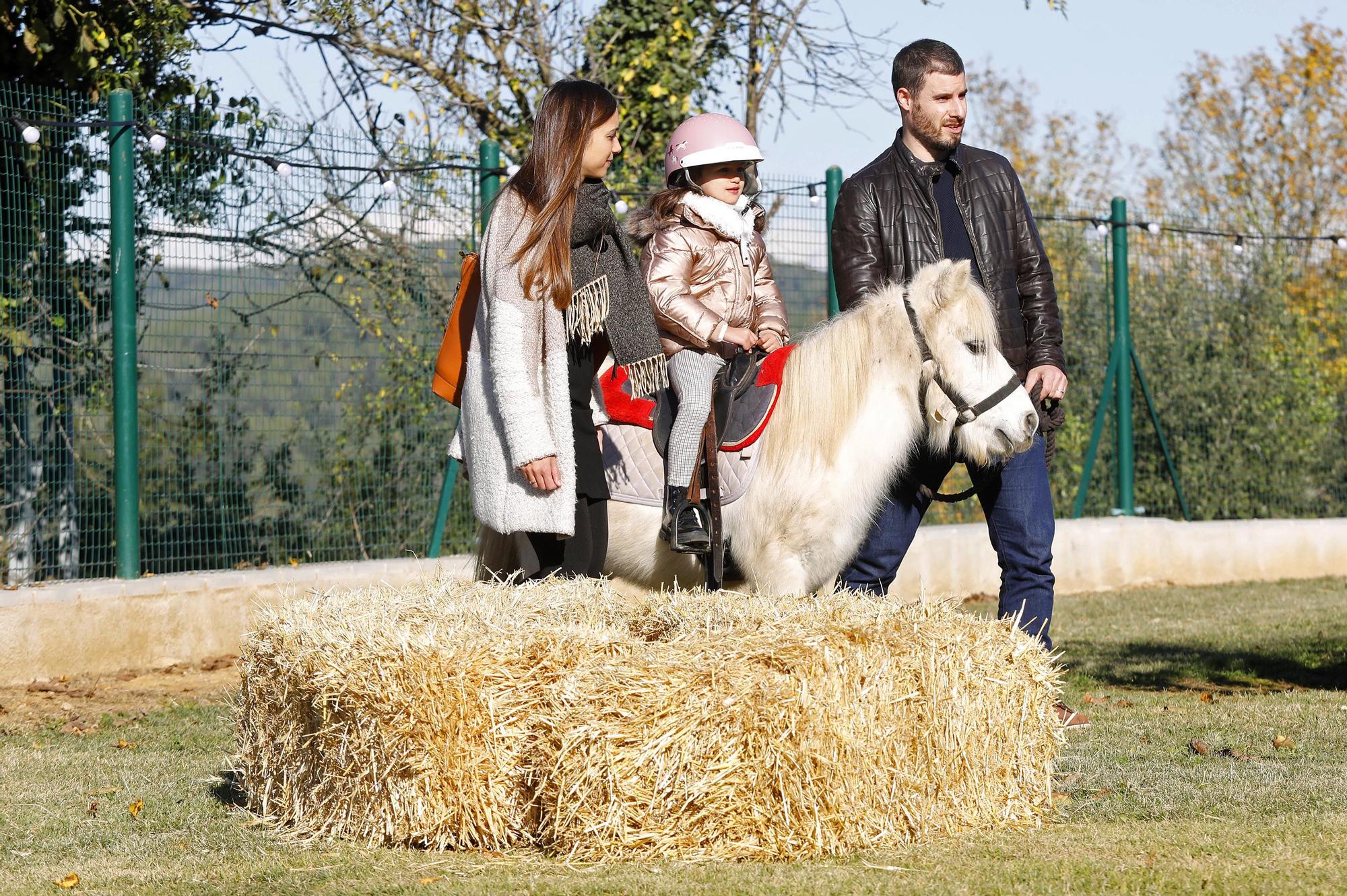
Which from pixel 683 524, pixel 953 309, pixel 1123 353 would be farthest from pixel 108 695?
pixel 1123 353

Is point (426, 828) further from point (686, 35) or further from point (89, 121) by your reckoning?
point (686, 35)

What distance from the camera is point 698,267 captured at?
490cm

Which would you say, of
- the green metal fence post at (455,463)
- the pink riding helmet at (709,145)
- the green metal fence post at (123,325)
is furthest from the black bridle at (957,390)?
the green metal fence post at (123,325)

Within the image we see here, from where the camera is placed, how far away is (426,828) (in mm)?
3594

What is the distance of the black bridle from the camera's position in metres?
4.82

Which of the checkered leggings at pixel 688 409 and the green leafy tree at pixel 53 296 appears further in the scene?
the green leafy tree at pixel 53 296

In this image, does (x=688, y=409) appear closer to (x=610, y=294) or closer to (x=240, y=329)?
(x=610, y=294)

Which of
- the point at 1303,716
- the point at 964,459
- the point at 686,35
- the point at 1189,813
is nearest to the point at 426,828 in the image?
the point at 1189,813

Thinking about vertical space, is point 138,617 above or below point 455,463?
below

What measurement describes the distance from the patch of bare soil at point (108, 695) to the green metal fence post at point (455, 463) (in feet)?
4.76

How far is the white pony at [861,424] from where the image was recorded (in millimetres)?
4793

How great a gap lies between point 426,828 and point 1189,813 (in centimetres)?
203

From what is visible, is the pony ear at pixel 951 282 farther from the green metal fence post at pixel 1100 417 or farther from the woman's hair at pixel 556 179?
the green metal fence post at pixel 1100 417

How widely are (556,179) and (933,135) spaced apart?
1651 millimetres
